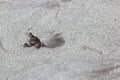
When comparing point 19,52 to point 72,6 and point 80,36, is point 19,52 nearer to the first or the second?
point 80,36

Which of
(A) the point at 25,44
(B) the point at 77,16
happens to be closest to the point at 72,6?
(B) the point at 77,16

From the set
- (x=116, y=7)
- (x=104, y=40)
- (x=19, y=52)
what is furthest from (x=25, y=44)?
(x=116, y=7)

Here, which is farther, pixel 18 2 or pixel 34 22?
pixel 18 2

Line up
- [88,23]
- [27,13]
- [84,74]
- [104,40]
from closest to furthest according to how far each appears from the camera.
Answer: [84,74] → [104,40] → [88,23] → [27,13]

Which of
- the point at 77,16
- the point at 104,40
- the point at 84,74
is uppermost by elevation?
the point at 77,16

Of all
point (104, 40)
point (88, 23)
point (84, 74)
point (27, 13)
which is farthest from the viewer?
point (27, 13)

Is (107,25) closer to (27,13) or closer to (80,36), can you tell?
(80,36)

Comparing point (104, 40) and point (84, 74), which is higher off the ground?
point (104, 40)
